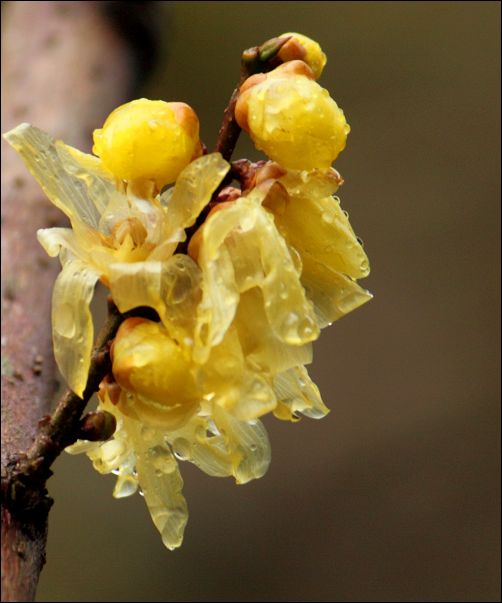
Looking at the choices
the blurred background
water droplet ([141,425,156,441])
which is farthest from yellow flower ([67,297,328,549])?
the blurred background

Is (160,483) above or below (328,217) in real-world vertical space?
below

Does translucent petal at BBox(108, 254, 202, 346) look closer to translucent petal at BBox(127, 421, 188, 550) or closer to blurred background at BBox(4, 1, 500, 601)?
translucent petal at BBox(127, 421, 188, 550)

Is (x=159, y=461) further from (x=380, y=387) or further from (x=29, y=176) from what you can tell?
(x=380, y=387)

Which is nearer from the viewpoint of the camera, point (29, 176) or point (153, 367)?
point (153, 367)

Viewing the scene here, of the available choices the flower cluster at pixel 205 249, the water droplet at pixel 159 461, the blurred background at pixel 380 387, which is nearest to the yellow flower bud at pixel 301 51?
the flower cluster at pixel 205 249

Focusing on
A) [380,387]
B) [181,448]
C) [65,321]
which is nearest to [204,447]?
[181,448]

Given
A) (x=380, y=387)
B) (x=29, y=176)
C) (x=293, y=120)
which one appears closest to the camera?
(x=293, y=120)
